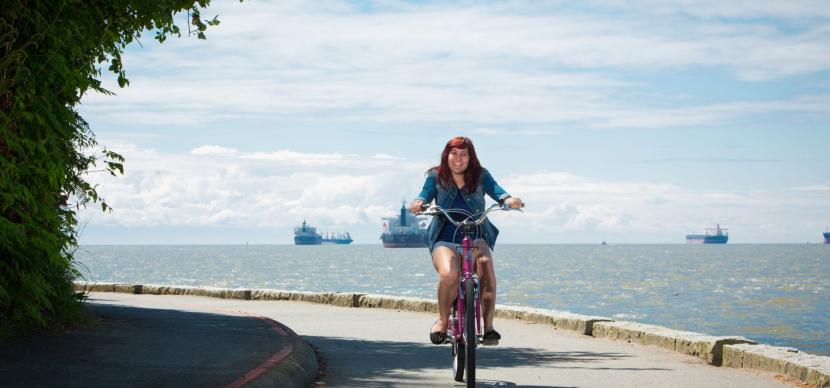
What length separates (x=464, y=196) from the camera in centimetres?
921

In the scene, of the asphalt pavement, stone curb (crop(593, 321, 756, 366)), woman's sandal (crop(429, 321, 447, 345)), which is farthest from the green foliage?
stone curb (crop(593, 321, 756, 366))

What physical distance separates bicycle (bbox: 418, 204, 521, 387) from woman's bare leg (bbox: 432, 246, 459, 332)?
0.05m

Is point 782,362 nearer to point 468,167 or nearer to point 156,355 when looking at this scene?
point 468,167

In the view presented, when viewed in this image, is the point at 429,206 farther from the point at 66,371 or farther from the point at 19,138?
the point at 19,138

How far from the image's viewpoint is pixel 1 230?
9.86 meters

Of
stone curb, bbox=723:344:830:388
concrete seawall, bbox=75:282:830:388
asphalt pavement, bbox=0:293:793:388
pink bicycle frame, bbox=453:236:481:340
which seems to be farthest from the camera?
concrete seawall, bbox=75:282:830:388

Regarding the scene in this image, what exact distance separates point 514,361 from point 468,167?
111 inches

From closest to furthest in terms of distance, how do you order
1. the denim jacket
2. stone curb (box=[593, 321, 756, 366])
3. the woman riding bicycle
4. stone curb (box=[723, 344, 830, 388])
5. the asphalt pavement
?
the asphalt pavement → the woman riding bicycle → the denim jacket → stone curb (box=[723, 344, 830, 388]) → stone curb (box=[593, 321, 756, 366])

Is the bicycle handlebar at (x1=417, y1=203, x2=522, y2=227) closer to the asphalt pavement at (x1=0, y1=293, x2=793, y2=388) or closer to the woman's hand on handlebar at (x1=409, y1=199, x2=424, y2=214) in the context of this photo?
the woman's hand on handlebar at (x1=409, y1=199, x2=424, y2=214)

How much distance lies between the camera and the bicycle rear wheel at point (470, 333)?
8336 millimetres

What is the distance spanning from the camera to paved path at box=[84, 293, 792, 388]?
969cm

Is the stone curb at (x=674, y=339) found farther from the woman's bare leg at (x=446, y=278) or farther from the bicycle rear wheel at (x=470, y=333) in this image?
the bicycle rear wheel at (x=470, y=333)

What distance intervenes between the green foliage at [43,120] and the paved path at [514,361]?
3079 mm

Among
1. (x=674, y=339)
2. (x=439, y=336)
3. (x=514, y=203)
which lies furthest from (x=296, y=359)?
(x=674, y=339)
